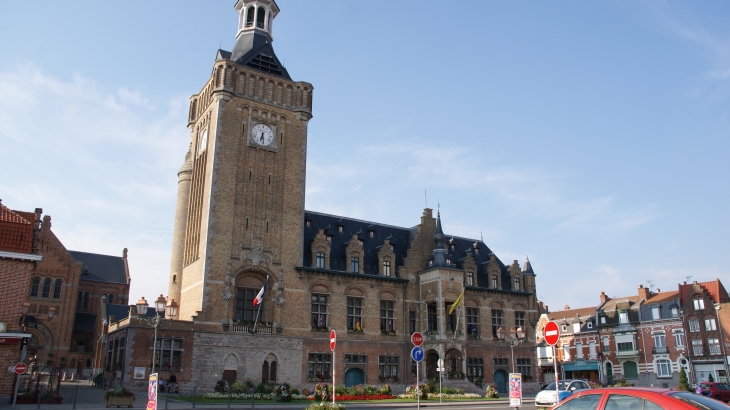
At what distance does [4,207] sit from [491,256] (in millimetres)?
40151

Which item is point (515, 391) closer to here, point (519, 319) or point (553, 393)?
point (553, 393)

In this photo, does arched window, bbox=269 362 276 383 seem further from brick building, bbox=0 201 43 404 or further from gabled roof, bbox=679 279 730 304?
gabled roof, bbox=679 279 730 304

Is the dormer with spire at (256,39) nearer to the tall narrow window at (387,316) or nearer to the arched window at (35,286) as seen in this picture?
the tall narrow window at (387,316)

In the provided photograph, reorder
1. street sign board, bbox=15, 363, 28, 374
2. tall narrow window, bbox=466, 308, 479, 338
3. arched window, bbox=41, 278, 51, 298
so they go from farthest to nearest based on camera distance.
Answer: arched window, bbox=41, 278, 51, 298, tall narrow window, bbox=466, 308, 479, 338, street sign board, bbox=15, 363, 28, 374

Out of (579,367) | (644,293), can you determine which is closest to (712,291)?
(644,293)

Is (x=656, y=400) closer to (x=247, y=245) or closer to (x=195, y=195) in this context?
(x=247, y=245)

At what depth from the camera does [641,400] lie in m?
8.48

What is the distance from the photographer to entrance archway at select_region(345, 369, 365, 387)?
142 feet

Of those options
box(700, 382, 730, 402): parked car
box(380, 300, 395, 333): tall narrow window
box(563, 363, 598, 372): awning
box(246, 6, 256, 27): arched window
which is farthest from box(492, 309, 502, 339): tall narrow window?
box(246, 6, 256, 27): arched window

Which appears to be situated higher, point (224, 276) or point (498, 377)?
point (224, 276)

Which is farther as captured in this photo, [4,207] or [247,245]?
[247,245]

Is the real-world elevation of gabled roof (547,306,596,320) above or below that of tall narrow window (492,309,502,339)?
above

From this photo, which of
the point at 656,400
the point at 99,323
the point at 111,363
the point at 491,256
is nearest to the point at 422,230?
the point at 491,256

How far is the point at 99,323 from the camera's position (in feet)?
206
